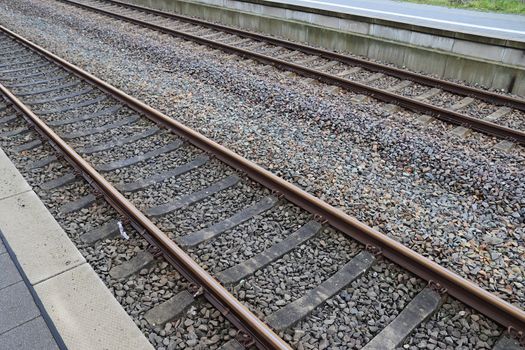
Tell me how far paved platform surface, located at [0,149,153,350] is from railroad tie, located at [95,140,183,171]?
1.20m

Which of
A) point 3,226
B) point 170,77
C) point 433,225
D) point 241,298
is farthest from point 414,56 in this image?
point 3,226

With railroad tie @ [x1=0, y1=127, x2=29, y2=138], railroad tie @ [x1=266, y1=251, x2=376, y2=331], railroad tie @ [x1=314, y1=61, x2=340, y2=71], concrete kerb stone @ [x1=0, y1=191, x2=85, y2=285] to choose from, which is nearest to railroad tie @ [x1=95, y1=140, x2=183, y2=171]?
concrete kerb stone @ [x1=0, y1=191, x2=85, y2=285]

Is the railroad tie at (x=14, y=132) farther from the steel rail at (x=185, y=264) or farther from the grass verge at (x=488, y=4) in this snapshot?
the grass verge at (x=488, y=4)

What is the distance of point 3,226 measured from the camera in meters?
5.00

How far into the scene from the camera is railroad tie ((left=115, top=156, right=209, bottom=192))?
5750 millimetres

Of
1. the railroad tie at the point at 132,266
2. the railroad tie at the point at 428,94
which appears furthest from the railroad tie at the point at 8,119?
the railroad tie at the point at 428,94

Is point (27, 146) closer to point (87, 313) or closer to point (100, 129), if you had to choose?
point (100, 129)

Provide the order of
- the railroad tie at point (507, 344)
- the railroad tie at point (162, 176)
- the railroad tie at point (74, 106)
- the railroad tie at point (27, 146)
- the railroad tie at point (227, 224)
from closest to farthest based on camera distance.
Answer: the railroad tie at point (507, 344) → the railroad tie at point (227, 224) → the railroad tie at point (162, 176) → the railroad tie at point (27, 146) → the railroad tie at point (74, 106)

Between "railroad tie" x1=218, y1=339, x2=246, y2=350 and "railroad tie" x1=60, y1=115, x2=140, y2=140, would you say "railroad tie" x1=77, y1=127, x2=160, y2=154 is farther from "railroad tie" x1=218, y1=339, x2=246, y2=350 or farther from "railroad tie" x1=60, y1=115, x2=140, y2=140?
"railroad tie" x1=218, y1=339, x2=246, y2=350

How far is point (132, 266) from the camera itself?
176 inches

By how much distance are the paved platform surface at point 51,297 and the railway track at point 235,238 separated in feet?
0.87

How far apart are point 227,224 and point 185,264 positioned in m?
0.90

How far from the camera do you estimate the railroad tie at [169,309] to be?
3883 mm

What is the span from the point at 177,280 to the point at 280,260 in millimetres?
1068
